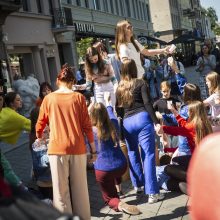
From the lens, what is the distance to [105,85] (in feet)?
22.2

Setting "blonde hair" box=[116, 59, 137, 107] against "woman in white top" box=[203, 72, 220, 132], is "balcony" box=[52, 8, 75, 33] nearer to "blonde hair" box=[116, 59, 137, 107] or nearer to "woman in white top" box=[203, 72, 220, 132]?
"woman in white top" box=[203, 72, 220, 132]

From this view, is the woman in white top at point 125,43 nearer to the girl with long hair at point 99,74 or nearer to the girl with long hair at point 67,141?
Answer: the girl with long hair at point 99,74

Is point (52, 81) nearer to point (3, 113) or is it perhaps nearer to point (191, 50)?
point (3, 113)

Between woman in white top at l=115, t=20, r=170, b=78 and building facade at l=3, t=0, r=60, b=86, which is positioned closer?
woman in white top at l=115, t=20, r=170, b=78

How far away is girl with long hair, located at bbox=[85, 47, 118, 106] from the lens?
640 cm

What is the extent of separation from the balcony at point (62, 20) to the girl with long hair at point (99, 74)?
21.1 metres

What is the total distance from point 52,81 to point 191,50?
4571 cm

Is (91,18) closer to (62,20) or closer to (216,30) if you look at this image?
(62,20)

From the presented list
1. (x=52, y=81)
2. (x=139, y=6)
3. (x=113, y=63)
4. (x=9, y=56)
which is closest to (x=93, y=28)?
(x=52, y=81)

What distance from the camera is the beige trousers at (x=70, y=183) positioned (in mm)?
4562

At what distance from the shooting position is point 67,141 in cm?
451

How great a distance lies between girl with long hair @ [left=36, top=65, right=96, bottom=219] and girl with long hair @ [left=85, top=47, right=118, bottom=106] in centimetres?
→ 167

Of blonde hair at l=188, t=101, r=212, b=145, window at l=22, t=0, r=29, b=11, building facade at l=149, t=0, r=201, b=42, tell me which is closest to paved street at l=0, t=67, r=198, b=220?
blonde hair at l=188, t=101, r=212, b=145

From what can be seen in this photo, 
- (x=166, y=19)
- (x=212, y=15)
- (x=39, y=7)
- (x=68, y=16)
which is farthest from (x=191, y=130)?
(x=212, y=15)
